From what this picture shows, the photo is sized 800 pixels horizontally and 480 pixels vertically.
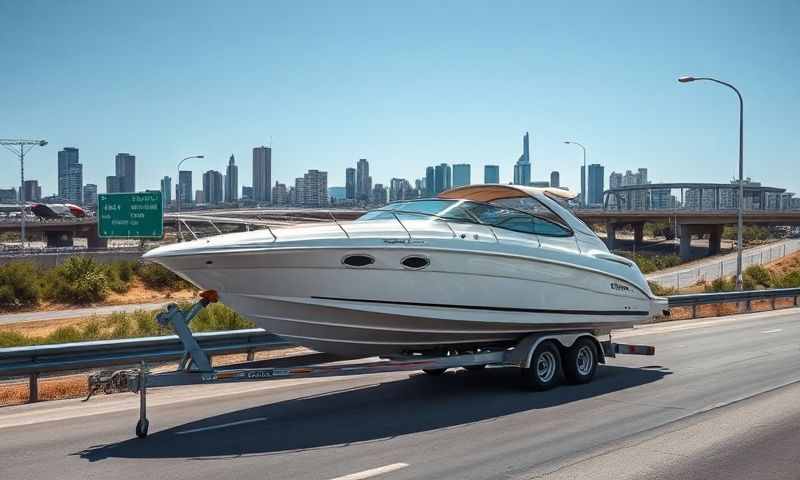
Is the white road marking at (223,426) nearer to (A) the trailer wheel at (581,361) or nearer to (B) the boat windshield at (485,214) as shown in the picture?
(B) the boat windshield at (485,214)

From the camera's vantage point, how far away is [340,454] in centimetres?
755

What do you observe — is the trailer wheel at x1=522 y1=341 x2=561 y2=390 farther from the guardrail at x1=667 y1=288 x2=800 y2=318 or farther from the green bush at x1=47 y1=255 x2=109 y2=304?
the green bush at x1=47 y1=255 x2=109 y2=304

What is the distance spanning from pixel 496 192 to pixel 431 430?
4622mm

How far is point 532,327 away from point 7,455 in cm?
666

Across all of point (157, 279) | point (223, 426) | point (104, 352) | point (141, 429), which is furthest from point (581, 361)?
point (157, 279)

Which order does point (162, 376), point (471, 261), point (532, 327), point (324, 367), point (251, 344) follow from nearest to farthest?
point (162, 376) → point (324, 367) → point (471, 261) → point (532, 327) → point (251, 344)

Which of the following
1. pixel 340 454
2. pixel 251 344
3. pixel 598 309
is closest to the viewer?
pixel 340 454

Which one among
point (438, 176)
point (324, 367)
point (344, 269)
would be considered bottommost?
point (324, 367)

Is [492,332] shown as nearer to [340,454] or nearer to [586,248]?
[586,248]

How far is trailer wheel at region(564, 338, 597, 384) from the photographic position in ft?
37.2

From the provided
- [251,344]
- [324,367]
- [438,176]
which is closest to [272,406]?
[324,367]

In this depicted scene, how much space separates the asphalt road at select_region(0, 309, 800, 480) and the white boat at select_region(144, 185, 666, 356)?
3.38 ft

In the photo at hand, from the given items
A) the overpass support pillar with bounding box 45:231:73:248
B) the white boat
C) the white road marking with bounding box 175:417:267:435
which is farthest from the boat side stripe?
the overpass support pillar with bounding box 45:231:73:248

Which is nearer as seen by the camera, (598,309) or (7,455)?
(7,455)
